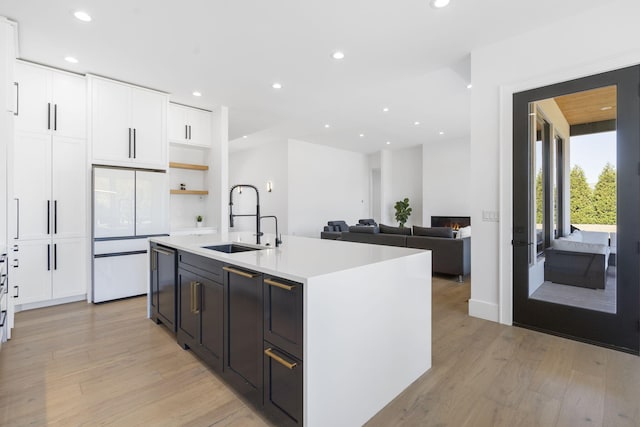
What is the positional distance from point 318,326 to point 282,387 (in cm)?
42

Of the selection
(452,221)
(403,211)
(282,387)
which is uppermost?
(403,211)

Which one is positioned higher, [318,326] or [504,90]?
[504,90]

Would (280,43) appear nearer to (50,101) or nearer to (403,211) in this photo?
(50,101)

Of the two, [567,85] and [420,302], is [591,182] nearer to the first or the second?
[567,85]

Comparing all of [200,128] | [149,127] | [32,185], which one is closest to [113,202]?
[32,185]

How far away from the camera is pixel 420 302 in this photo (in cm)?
210

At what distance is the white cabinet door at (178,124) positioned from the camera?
502 centimetres

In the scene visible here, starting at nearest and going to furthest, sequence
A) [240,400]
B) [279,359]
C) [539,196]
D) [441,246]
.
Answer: [279,359] < [240,400] < [539,196] < [441,246]

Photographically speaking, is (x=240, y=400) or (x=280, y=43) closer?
(x=240, y=400)

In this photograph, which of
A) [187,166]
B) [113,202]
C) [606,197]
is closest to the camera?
[606,197]

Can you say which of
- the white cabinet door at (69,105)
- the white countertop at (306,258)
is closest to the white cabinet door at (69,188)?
the white cabinet door at (69,105)

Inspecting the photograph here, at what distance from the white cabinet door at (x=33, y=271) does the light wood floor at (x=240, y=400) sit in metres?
0.79

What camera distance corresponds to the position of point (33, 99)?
12.0 ft

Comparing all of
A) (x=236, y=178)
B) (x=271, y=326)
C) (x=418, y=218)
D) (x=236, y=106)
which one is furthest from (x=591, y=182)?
(x=236, y=178)
